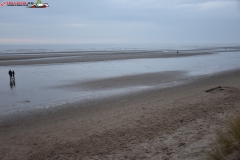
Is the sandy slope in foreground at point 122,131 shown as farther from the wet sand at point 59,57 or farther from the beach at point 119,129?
the wet sand at point 59,57

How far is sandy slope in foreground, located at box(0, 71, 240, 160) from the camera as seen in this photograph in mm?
5918

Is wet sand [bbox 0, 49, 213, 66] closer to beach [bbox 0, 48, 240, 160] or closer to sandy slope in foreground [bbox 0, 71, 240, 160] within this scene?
beach [bbox 0, 48, 240, 160]

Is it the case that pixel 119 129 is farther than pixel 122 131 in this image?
→ Yes

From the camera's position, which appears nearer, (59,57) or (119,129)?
(119,129)

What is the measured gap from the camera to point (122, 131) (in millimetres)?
7516

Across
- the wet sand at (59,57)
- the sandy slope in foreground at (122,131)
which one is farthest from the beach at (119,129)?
the wet sand at (59,57)

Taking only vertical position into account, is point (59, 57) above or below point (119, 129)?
above

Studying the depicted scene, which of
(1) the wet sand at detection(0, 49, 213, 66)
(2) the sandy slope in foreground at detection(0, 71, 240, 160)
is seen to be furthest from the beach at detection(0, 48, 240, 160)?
(1) the wet sand at detection(0, 49, 213, 66)

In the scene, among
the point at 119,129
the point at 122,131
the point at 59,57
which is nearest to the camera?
the point at 122,131

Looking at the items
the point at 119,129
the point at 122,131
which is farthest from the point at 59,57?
the point at 122,131

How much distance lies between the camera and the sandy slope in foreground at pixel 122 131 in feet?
19.4

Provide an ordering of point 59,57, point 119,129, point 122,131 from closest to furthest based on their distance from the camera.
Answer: point 122,131 < point 119,129 < point 59,57

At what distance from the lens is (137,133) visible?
7191 millimetres

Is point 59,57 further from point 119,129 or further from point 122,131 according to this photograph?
point 122,131
